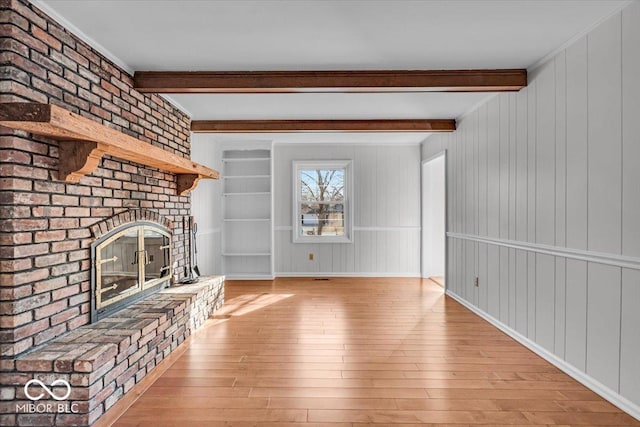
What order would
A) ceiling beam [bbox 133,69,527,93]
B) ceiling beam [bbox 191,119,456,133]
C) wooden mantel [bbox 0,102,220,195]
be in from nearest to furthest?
wooden mantel [bbox 0,102,220,195]
ceiling beam [bbox 133,69,527,93]
ceiling beam [bbox 191,119,456,133]

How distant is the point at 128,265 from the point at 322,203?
378 cm

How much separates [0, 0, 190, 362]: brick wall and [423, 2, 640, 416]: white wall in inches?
133

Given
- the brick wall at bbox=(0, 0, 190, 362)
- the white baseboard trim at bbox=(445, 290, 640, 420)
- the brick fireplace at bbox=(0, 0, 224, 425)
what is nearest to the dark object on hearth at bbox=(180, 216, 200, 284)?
the brick fireplace at bbox=(0, 0, 224, 425)

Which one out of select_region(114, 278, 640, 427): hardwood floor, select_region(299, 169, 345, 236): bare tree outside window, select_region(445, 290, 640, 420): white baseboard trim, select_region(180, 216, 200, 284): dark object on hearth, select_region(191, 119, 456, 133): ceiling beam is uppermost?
select_region(191, 119, 456, 133): ceiling beam

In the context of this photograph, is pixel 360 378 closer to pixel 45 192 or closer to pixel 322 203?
pixel 45 192

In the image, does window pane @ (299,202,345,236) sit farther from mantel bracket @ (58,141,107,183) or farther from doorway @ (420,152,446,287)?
mantel bracket @ (58,141,107,183)

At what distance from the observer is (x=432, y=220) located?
6.28m

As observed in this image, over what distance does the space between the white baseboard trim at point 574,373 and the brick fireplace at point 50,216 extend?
2.99 m

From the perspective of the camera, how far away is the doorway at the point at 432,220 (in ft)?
20.3

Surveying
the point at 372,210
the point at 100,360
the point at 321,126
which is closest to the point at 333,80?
the point at 321,126

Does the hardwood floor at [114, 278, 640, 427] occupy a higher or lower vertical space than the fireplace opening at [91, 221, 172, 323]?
lower

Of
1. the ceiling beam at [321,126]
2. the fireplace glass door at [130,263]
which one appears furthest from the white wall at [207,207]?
the fireplace glass door at [130,263]

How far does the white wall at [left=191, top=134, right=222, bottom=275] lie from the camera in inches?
198

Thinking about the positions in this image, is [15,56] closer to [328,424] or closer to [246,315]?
[328,424]
